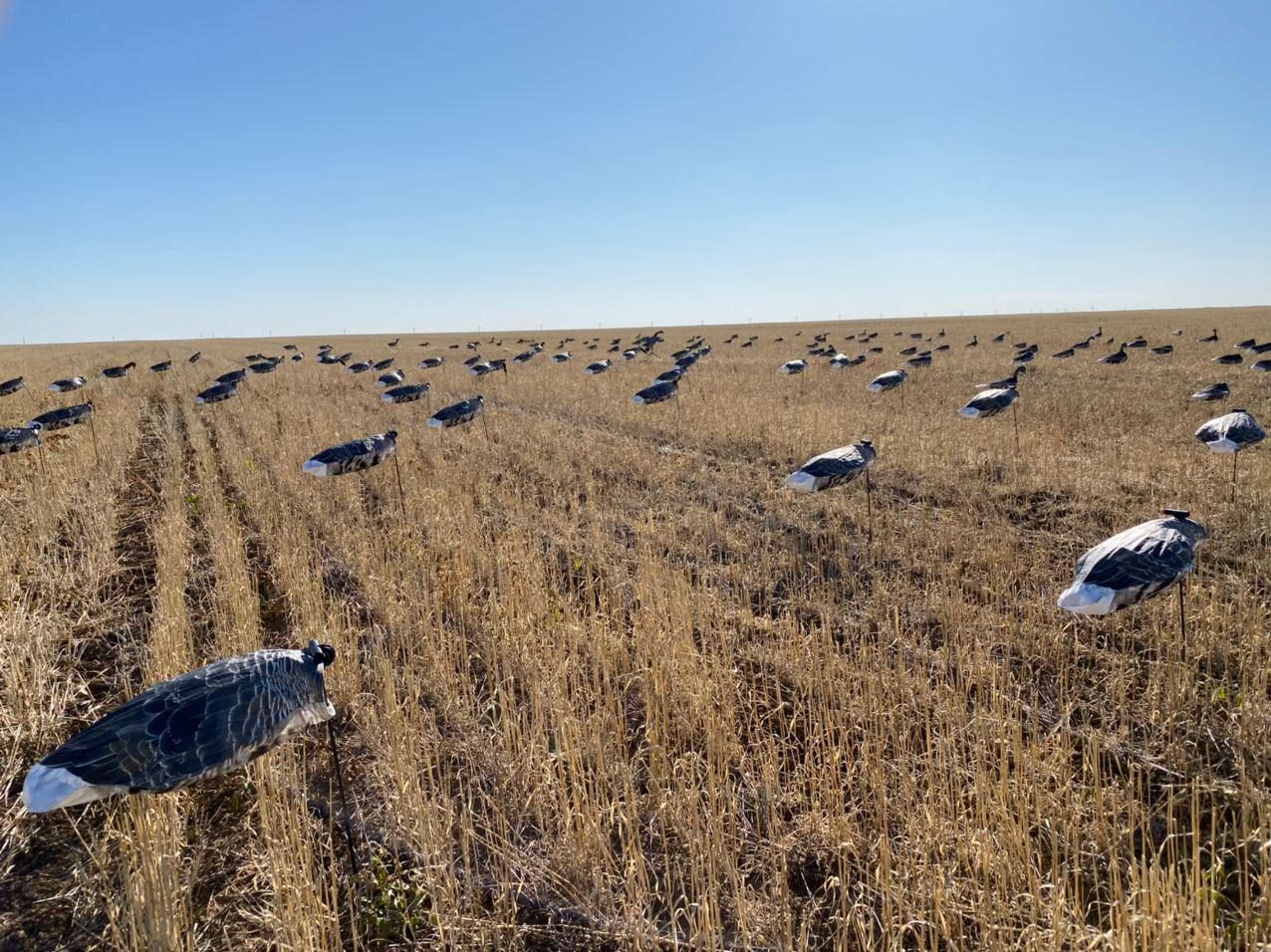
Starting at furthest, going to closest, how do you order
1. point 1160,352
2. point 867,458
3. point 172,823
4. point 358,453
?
point 1160,352 → point 358,453 → point 867,458 → point 172,823

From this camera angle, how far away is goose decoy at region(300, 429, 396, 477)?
907cm

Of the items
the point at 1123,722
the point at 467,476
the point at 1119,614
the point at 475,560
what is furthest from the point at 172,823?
the point at 467,476

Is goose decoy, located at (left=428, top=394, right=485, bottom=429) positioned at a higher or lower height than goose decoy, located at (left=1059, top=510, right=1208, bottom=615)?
Answer: higher

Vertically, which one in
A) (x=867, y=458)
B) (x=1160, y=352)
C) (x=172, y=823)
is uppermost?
(x=1160, y=352)

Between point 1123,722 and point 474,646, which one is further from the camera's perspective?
point 474,646

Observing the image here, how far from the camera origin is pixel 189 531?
8875 millimetres

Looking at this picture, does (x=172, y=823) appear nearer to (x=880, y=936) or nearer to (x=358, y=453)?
(x=880, y=936)

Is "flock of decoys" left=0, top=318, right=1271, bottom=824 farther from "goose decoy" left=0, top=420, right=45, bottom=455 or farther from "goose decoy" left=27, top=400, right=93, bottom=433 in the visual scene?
"goose decoy" left=27, top=400, right=93, bottom=433

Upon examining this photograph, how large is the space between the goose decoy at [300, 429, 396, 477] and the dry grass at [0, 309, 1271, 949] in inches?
27.4

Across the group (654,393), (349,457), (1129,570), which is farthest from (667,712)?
(654,393)

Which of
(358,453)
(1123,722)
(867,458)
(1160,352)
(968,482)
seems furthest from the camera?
(1160,352)

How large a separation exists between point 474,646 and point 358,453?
4.03 m

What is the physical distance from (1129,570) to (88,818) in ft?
21.1

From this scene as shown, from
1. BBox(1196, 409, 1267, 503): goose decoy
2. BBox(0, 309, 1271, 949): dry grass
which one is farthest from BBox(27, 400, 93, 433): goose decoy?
BBox(1196, 409, 1267, 503): goose decoy
